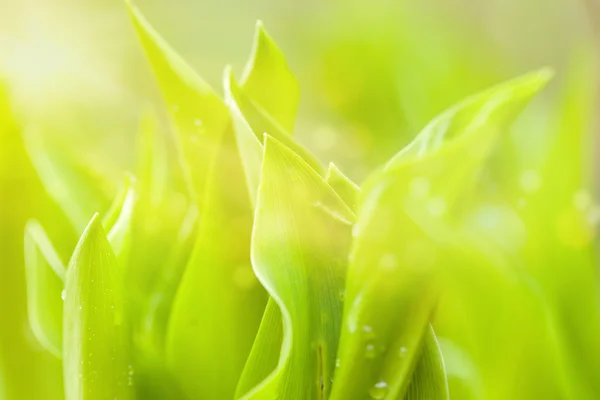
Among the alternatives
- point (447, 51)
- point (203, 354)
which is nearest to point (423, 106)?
point (447, 51)

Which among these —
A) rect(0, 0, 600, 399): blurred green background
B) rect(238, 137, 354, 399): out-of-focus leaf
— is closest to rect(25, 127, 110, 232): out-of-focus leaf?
rect(0, 0, 600, 399): blurred green background

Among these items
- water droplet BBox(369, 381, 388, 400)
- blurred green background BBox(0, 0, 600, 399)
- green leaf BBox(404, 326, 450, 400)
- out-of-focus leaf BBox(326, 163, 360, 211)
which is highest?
blurred green background BBox(0, 0, 600, 399)

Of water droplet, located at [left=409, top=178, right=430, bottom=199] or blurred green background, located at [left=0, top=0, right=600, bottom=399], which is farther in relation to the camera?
blurred green background, located at [left=0, top=0, right=600, bottom=399]

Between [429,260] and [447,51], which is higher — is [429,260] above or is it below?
below

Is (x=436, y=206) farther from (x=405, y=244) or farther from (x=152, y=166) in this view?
(x=152, y=166)

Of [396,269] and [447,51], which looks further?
[447,51]

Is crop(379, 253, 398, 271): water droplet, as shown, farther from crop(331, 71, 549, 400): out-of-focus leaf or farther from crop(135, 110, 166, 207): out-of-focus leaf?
crop(135, 110, 166, 207): out-of-focus leaf

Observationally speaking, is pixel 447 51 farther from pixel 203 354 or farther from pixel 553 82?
pixel 203 354

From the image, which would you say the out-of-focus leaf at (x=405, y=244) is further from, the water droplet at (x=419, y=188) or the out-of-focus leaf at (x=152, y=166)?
the out-of-focus leaf at (x=152, y=166)
